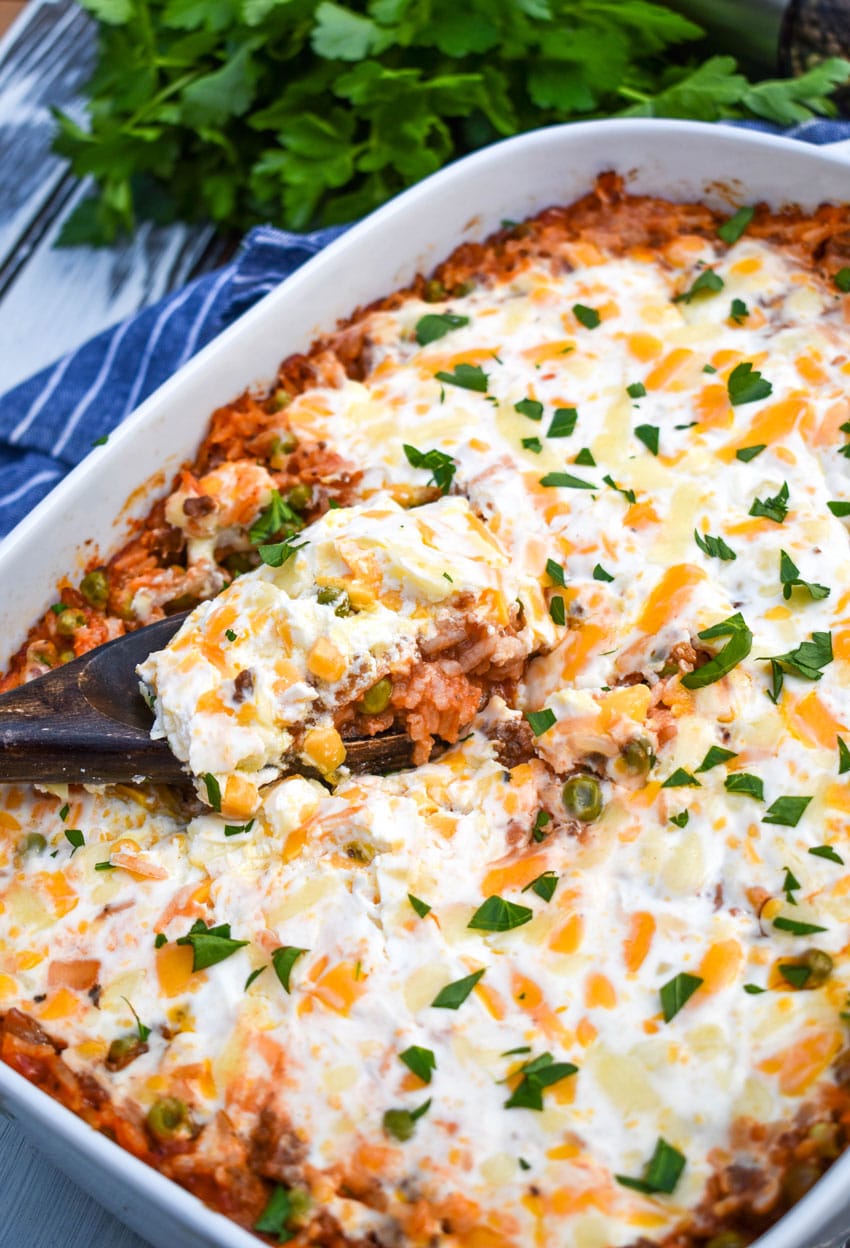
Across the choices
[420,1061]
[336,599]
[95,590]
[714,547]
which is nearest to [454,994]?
[420,1061]

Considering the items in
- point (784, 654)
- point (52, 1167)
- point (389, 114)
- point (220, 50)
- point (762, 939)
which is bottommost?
point (52, 1167)

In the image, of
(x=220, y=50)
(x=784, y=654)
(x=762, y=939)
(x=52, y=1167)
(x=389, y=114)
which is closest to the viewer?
(x=762, y=939)

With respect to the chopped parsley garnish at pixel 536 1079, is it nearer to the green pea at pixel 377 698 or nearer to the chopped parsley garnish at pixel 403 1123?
the chopped parsley garnish at pixel 403 1123

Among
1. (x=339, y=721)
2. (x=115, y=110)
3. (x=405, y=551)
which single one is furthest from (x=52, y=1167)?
(x=115, y=110)

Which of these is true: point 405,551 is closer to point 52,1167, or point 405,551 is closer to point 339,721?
point 339,721

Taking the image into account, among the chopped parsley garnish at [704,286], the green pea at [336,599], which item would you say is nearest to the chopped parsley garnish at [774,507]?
the chopped parsley garnish at [704,286]

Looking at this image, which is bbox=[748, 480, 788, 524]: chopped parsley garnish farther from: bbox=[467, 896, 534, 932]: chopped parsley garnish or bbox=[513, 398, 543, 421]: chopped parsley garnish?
bbox=[467, 896, 534, 932]: chopped parsley garnish

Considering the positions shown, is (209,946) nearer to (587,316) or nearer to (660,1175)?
(660,1175)
